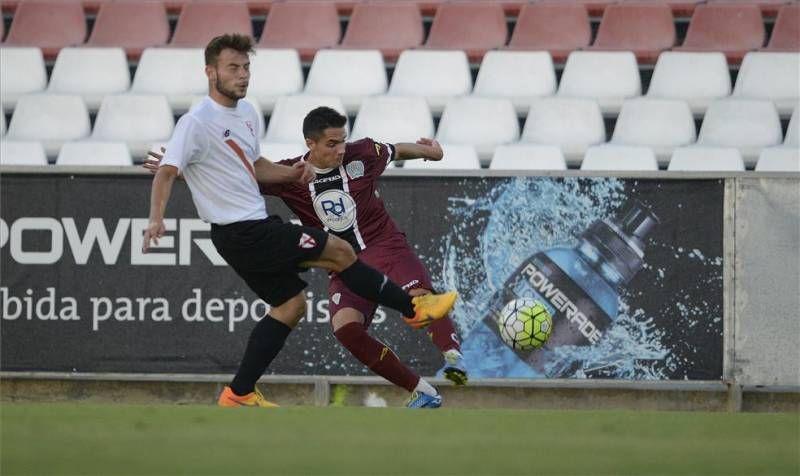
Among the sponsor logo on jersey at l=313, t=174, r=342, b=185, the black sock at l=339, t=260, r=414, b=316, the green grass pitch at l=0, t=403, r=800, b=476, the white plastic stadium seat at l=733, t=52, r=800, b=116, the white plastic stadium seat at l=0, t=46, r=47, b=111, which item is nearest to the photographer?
the green grass pitch at l=0, t=403, r=800, b=476

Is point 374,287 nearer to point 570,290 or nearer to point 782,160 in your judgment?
point 570,290

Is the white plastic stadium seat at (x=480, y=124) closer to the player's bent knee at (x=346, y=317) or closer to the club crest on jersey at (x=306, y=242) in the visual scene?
the player's bent knee at (x=346, y=317)

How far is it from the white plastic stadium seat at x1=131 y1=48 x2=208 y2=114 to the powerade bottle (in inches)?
195

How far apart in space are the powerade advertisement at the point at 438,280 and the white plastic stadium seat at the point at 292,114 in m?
2.79

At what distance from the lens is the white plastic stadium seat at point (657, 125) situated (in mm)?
13023

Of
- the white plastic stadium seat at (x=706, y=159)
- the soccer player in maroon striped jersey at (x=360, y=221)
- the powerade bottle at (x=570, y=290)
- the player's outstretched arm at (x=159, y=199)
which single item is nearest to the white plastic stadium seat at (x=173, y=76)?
the white plastic stadium seat at (x=706, y=159)

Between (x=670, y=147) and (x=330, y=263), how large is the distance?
6.19 m

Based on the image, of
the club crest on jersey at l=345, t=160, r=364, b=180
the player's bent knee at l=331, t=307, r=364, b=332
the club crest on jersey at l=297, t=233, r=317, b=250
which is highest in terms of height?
the club crest on jersey at l=345, t=160, r=364, b=180

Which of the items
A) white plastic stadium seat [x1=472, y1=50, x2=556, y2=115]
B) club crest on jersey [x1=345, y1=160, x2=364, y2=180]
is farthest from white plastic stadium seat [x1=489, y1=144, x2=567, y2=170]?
club crest on jersey [x1=345, y1=160, x2=364, y2=180]

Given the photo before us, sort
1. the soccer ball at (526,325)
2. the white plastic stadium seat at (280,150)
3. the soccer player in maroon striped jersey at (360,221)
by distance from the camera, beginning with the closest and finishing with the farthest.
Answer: the soccer player in maroon striped jersey at (360,221)
the soccer ball at (526,325)
the white plastic stadium seat at (280,150)

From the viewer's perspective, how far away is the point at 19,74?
1433cm

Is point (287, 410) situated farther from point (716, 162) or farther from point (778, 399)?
point (716, 162)

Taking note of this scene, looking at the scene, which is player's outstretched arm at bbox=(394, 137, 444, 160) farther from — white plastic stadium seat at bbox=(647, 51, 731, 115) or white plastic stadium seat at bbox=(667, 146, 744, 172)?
white plastic stadium seat at bbox=(647, 51, 731, 115)

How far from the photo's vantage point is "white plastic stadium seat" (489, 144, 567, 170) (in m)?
12.4
